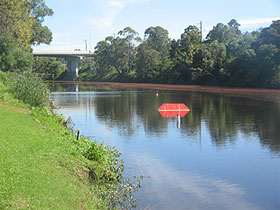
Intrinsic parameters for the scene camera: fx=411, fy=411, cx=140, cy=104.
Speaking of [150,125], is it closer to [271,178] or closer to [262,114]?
[262,114]

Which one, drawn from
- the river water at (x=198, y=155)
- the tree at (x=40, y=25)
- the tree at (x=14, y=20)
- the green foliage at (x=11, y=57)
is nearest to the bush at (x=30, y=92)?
the river water at (x=198, y=155)

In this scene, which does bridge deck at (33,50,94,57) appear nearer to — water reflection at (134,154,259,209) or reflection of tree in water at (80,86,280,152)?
reflection of tree in water at (80,86,280,152)

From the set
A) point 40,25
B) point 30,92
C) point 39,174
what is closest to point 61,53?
point 40,25

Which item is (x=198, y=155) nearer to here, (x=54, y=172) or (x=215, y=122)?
(x=54, y=172)

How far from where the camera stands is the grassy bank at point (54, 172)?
7.44m

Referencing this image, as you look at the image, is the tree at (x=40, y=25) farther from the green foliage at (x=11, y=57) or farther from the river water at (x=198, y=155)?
the river water at (x=198, y=155)

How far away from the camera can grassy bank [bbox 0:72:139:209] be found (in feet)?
24.4

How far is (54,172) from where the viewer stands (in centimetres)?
916

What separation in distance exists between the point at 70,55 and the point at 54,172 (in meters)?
113

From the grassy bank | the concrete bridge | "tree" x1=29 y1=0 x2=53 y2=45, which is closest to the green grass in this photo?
the grassy bank

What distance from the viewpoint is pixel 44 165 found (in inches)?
374

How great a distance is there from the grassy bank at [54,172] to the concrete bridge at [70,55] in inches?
3986

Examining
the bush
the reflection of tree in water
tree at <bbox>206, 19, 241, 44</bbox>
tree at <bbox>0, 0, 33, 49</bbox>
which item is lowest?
the reflection of tree in water

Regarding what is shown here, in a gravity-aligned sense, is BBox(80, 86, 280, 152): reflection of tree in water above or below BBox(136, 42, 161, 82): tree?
below
